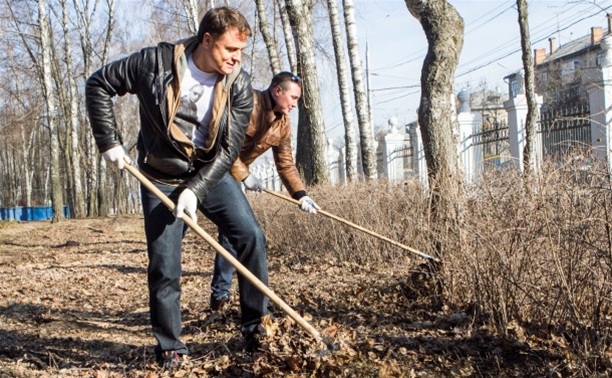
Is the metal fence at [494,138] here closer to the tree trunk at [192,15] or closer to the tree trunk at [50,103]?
the tree trunk at [192,15]

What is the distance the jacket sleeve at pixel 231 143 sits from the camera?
3.87 meters

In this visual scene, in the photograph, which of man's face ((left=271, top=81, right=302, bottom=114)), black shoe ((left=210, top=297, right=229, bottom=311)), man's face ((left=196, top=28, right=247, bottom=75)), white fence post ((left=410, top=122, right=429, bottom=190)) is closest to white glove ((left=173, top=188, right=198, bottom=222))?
man's face ((left=196, top=28, right=247, bottom=75))

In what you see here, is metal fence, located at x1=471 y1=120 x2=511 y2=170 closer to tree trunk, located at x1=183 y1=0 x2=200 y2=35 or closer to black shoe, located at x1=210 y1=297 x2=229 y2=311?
tree trunk, located at x1=183 y1=0 x2=200 y2=35

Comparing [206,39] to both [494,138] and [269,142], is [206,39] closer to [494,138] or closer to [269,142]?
[269,142]

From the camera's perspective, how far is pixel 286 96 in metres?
4.93

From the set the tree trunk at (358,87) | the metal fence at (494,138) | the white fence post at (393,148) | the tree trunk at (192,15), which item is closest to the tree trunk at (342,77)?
the tree trunk at (358,87)

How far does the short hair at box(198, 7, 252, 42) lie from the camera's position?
3637mm

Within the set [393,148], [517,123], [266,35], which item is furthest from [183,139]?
[393,148]

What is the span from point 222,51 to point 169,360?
1.64 m

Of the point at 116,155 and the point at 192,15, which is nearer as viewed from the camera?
the point at 116,155

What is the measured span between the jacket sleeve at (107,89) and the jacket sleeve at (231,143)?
49 centimetres

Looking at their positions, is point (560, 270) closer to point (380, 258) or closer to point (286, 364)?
point (286, 364)

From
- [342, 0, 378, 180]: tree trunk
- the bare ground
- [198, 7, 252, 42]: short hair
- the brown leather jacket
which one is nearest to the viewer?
the bare ground

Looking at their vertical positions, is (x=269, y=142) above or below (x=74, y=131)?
below
